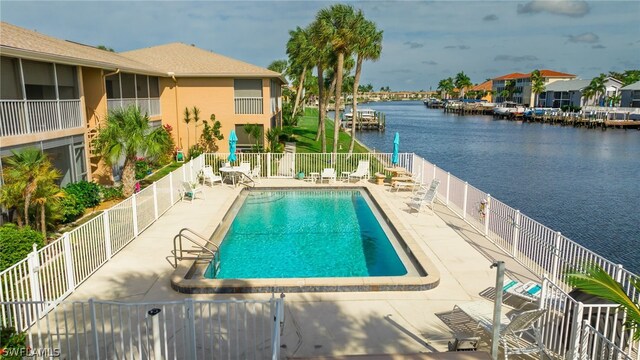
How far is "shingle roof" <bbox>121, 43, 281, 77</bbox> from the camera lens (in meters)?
24.6

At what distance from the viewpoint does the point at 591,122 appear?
7381cm

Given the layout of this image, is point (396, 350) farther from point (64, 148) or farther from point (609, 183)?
point (609, 183)

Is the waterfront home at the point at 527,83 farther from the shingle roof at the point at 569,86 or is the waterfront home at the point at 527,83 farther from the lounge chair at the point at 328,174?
the lounge chair at the point at 328,174

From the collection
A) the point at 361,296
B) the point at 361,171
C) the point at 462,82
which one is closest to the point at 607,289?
the point at 361,296

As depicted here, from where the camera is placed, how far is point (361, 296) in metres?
8.55

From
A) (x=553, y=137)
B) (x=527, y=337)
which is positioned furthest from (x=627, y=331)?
(x=553, y=137)

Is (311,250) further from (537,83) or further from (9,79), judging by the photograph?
(537,83)

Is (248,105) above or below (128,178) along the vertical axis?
above

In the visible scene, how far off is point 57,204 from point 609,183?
29.6m

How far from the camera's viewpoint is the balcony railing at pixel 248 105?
25.7 meters

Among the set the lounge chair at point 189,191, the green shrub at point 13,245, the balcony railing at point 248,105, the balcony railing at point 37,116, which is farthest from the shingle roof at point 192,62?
the green shrub at point 13,245

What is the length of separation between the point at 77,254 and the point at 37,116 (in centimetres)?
726

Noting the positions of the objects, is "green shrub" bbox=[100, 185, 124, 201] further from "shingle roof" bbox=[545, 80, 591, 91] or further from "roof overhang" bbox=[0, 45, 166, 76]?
"shingle roof" bbox=[545, 80, 591, 91]

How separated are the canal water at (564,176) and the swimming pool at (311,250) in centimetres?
820
